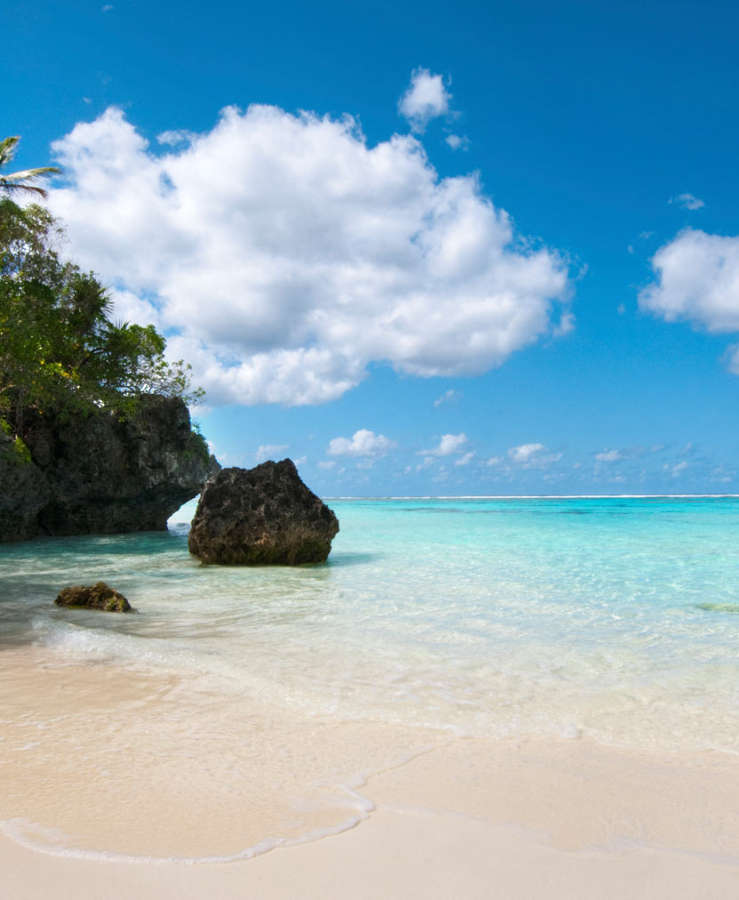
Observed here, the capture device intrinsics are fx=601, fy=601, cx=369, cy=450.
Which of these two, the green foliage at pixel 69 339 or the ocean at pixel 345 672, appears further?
the green foliage at pixel 69 339

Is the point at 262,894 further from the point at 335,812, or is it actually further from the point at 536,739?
the point at 536,739

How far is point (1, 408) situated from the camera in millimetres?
20438

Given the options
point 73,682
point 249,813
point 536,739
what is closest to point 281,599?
point 73,682

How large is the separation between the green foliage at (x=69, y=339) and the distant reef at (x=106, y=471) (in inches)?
32.7

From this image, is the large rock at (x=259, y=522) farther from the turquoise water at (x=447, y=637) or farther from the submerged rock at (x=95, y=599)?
the submerged rock at (x=95, y=599)

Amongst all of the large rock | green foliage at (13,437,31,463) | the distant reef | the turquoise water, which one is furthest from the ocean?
the distant reef

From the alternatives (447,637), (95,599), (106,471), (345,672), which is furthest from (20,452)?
(345,672)

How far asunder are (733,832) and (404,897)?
1337 millimetres

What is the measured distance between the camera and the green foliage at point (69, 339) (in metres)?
19.2

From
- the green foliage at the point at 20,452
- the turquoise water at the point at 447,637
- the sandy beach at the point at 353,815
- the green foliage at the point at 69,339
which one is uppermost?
the green foliage at the point at 69,339

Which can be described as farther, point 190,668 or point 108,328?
point 108,328

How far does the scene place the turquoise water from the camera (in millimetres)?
3746

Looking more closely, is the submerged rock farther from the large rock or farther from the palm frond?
the palm frond

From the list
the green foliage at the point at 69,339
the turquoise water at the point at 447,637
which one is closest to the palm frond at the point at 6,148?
the green foliage at the point at 69,339
